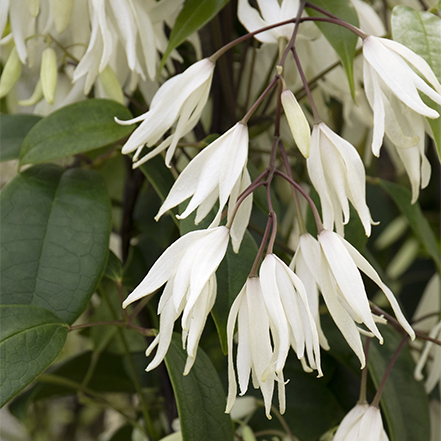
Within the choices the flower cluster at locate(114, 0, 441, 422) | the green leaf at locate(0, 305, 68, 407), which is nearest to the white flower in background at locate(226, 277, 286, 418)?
the flower cluster at locate(114, 0, 441, 422)

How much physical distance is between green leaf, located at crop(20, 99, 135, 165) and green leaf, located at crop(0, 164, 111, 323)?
0.11 ft

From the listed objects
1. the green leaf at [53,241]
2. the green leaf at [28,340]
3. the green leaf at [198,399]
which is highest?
the green leaf at [53,241]

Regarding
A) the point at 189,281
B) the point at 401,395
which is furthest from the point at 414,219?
the point at 189,281

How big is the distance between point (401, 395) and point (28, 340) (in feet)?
0.83

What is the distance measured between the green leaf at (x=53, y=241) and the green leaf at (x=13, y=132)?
22mm

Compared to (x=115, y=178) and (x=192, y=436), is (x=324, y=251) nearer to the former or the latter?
(x=192, y=436)

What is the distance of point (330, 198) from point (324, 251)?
0.04 metres

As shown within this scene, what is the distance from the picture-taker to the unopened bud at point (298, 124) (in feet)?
0.78

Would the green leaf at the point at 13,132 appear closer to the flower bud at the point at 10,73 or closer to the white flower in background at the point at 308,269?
the flower bud at the point at 10,73

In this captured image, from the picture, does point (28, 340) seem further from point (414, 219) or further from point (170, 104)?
point (414, 219)

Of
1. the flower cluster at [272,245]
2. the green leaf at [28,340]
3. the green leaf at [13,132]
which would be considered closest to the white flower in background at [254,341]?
the flower cluster at [272,245]

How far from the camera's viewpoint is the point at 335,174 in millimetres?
251

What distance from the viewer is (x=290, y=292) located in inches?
8.8

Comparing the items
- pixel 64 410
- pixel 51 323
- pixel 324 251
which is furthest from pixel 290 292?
pixel 64 410
